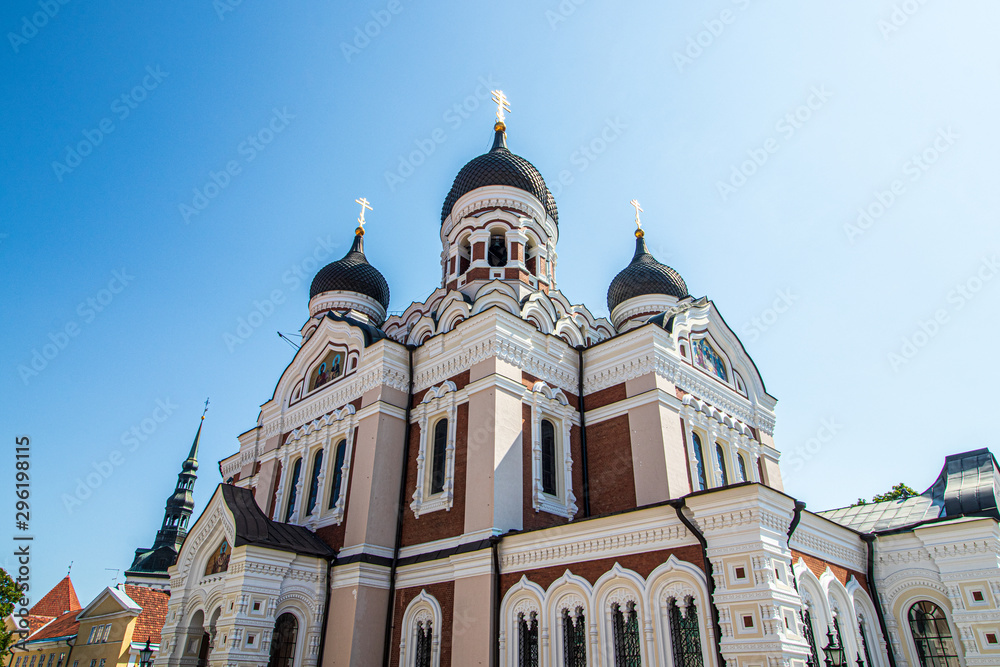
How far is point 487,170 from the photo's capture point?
650 inches

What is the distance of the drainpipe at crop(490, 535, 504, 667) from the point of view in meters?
9.03

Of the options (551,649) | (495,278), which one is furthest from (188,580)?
(495,278)

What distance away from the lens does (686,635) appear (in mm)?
7438

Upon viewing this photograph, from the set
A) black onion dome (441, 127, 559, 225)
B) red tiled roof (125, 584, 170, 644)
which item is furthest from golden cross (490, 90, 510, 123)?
red tiled roof (125, 584, 170, 644)

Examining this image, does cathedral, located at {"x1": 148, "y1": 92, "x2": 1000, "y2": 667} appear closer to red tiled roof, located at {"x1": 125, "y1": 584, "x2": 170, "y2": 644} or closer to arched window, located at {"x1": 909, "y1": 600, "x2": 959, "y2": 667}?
arched window, located at {"x1": 909, "y1": 600, "x2": 959, "y2": 667}

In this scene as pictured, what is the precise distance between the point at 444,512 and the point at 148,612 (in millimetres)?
15186

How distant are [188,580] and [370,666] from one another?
3917 mm

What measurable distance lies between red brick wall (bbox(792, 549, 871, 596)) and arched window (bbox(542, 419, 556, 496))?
431 cm

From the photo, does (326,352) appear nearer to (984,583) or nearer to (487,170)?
(487,170)

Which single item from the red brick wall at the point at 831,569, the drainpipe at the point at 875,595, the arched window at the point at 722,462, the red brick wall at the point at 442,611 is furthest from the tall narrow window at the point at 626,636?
the arched window at the point at 722,462

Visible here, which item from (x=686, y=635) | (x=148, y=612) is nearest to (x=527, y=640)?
(x=686, y=635)

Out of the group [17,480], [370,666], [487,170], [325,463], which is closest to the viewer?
[17,480]

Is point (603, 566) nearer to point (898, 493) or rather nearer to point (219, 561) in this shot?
point (219, 561)

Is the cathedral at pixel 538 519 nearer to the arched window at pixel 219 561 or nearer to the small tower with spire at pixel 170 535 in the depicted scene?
the arched window at pixel 219 561
